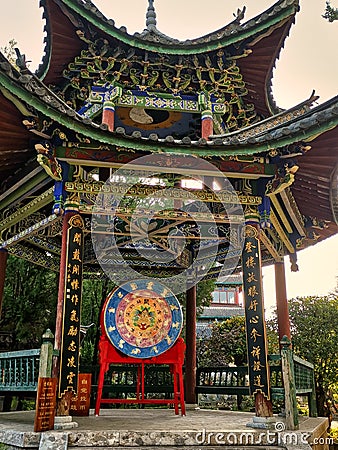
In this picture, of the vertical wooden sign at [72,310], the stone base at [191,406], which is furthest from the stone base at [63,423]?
the stone base at [191,406]

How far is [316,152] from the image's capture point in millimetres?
6617

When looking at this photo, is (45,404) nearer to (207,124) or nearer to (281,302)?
(281,302)

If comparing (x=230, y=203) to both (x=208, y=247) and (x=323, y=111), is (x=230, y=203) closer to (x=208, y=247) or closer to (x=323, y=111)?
(x=323, y=111)

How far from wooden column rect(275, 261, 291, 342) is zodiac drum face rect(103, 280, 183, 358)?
2.79 m

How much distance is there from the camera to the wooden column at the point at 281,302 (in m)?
8.88

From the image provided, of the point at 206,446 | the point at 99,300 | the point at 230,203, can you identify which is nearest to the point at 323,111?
the point at 230,203

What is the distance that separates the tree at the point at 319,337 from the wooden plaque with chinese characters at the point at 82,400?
7863 millimetres

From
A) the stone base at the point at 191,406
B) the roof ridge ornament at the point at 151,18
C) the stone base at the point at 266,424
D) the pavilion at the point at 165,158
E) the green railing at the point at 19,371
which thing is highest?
the roof ridge ornament at the point at 151,18

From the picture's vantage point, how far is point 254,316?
6.35 meters

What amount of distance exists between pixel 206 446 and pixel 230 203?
143 inches

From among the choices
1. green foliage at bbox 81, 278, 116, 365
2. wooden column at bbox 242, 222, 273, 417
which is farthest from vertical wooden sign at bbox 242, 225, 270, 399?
green foliage at bbox 81, 278, 116, 365

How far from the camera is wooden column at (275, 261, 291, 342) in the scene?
8.88 metres

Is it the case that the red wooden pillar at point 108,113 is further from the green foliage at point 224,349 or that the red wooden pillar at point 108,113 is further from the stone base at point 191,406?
the green foliage at point 224,349

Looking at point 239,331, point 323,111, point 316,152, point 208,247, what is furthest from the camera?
point 239,331
